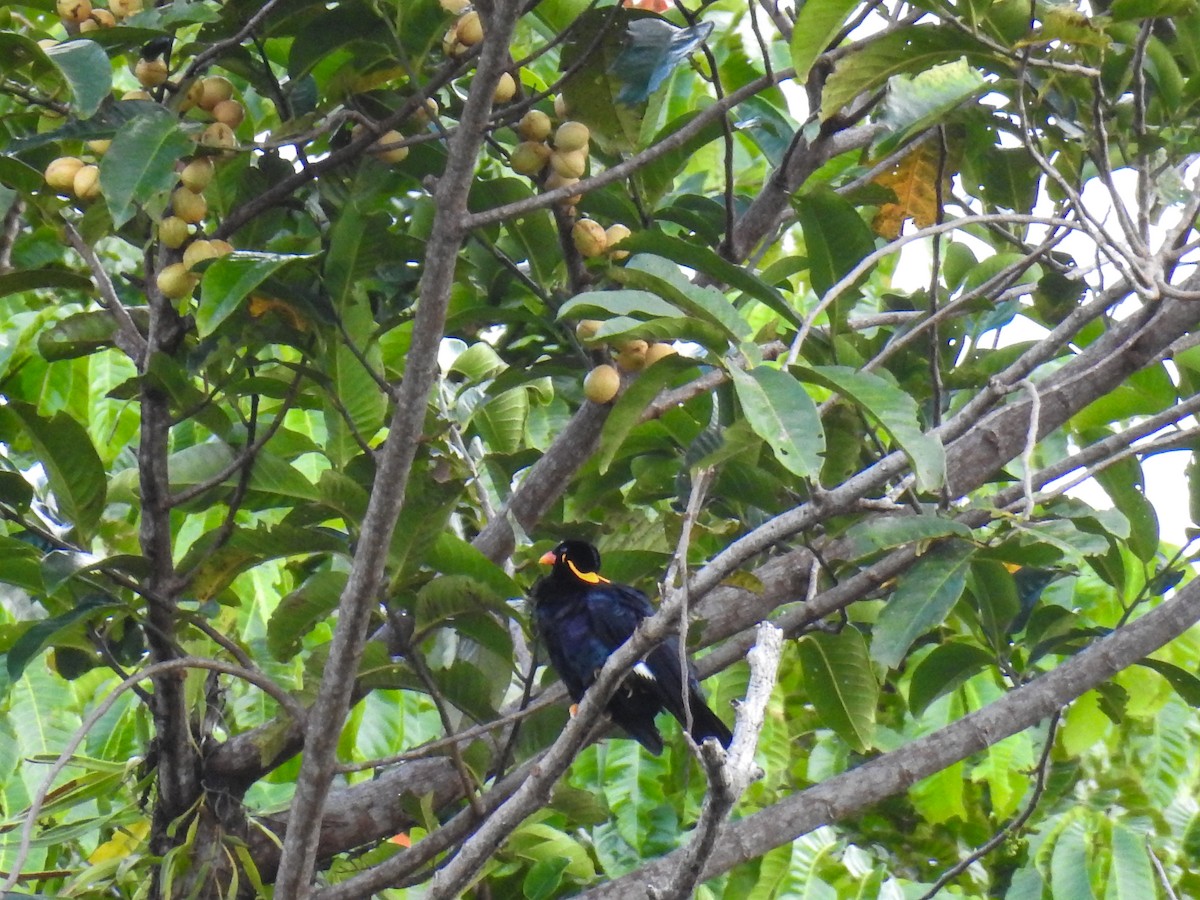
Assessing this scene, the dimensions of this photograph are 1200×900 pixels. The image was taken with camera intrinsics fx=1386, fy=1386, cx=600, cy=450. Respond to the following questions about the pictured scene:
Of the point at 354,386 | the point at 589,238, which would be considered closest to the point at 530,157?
the point at 589,238

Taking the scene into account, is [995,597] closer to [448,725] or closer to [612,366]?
[612,366]

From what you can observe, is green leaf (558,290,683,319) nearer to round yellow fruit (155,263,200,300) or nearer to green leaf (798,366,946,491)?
green leaf (798,366,946,491)

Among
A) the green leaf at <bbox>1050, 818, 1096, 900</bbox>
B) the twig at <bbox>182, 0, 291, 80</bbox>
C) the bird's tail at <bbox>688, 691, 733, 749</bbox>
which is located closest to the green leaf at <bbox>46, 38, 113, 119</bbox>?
the twig at <bbox>182, 0, 291, 80</bbox>

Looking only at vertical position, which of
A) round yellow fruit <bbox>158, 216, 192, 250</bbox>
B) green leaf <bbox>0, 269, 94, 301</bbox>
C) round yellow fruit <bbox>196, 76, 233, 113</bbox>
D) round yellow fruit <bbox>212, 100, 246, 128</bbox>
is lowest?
green leaf <bbox>0, 269, 94, 301</bbox>

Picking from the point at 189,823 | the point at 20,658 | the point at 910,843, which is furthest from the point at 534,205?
the point at 910,843

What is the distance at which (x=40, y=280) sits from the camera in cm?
235

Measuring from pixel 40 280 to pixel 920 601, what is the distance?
1563 millimetres

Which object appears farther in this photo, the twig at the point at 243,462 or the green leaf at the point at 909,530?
the twig at the point at 243,462

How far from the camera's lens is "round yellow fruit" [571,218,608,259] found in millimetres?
2447

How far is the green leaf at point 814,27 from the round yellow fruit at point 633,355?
571 millimetres

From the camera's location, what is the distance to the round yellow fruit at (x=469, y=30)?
2.30m

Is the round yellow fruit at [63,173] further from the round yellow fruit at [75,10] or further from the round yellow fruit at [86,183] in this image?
the round yellow fruit at [75,10]

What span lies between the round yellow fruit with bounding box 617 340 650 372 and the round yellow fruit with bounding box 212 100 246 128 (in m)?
0.77

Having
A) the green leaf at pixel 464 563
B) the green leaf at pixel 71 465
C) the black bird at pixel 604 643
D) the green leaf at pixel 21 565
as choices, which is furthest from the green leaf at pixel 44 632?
the black bird at pixel 604 643
